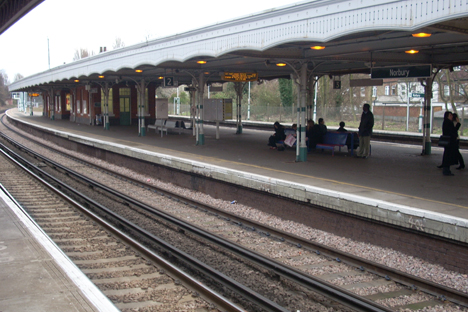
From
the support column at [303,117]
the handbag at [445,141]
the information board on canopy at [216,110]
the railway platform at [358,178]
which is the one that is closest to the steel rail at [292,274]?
the railway platform at [358,178]

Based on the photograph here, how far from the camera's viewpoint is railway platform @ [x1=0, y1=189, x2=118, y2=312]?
14.5 feet

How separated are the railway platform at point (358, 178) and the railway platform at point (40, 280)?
4.72m

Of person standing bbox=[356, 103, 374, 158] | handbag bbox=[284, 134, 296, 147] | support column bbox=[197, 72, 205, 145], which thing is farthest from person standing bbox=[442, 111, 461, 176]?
support column bbox=[197, 72, 205, 145]

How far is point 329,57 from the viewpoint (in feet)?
42.2

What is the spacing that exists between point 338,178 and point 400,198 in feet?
7.74

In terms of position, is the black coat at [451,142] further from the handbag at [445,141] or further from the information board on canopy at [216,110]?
the information board on canopy at [216,110]

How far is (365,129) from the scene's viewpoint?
1332 centimetres

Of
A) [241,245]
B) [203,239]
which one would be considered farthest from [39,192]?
[241,245]

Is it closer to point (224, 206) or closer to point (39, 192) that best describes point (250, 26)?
point (224, 206)

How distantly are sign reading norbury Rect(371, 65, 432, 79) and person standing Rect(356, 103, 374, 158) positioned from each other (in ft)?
3.34

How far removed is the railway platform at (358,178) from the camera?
23.1ft

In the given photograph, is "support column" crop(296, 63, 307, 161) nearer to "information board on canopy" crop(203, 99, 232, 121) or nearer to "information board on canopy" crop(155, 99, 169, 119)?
"information board on canopy" crop(203, 99, 232, 121)

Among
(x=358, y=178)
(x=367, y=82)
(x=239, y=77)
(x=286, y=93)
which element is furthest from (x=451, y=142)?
(x=286, y=93)

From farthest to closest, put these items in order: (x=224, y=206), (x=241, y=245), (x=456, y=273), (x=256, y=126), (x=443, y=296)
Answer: (x=256, y=126) → (x=224, y=206) → (x=241, y=245) → (x=456, y=273) → (x=443, y=296)
